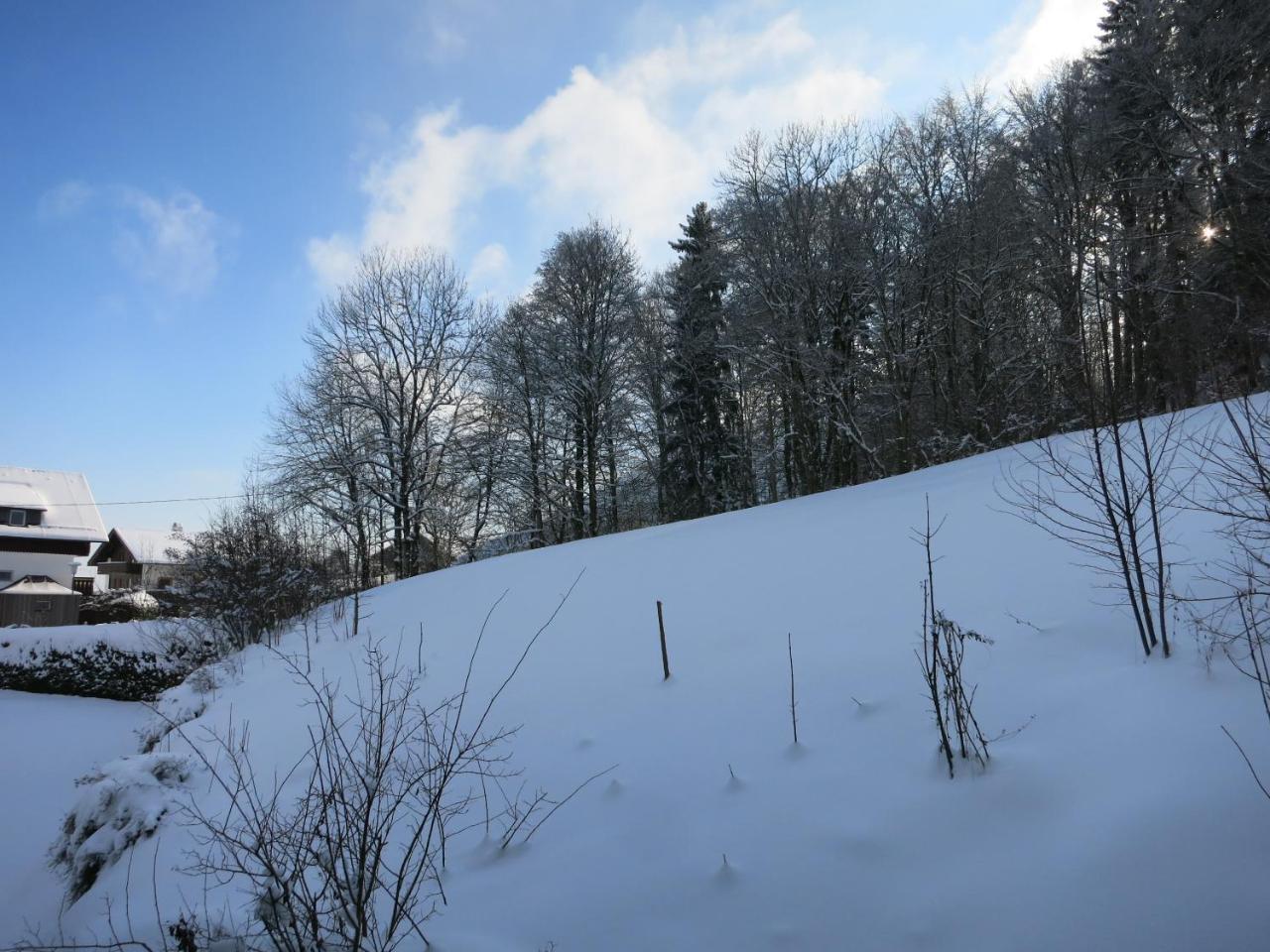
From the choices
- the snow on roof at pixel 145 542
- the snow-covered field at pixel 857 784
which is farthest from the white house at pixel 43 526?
the snow-covered field at pixel 857 784

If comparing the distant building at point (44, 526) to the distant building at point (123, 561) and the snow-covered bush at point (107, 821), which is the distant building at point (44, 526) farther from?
the snow-covered bush at point (107, 821)

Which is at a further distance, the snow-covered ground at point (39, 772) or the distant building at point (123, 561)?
the distant building at point (123, 561)

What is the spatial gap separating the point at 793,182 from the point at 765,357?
425 cm

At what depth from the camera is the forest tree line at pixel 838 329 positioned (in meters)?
12.5

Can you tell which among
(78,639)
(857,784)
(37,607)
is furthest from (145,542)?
(857,784)

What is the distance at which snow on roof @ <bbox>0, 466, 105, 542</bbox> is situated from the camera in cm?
3123

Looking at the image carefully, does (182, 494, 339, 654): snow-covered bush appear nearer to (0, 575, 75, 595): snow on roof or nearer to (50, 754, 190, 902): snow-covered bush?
(50, 754, 190, 902): snow-covered bush

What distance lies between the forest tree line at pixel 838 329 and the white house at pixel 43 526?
19417 millimetres

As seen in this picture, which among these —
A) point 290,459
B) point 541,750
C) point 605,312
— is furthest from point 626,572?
point 290,459

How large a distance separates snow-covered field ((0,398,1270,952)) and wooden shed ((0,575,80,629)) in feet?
76.1

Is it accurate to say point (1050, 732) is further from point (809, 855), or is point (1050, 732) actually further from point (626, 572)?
point (626, 572)

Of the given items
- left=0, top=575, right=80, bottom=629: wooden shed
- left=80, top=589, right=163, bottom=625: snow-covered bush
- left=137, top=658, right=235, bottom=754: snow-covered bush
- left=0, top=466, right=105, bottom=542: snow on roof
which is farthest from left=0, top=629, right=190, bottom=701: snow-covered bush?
left=0, top=466, right=105, bottom=542: snow on roof

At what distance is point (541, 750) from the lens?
4.93 metres

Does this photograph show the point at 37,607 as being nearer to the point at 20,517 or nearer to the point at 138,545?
the point at 20,517
